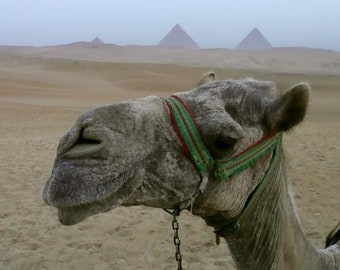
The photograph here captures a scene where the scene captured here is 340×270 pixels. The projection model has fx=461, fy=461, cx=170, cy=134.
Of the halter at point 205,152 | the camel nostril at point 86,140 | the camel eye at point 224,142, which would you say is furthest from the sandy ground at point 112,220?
Result: the camel nostril at point 86,140

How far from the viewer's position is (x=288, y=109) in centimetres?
193

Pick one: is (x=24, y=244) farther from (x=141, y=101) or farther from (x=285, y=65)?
(x=285, y=65)

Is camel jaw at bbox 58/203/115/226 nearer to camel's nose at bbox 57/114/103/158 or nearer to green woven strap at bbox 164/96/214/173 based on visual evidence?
camel's nose at bbox 57/114/103/158

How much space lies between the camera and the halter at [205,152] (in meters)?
1.92

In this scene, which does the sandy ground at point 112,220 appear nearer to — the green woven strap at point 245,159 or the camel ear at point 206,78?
the green woven strap at point 245,159

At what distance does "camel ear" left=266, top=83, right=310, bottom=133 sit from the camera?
1889 millimetres

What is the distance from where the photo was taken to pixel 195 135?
1928 mm

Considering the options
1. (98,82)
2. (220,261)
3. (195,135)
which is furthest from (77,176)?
(98,82)

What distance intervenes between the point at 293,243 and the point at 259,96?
0.73 metres

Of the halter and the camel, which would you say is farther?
the halter

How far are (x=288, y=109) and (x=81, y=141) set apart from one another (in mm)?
861

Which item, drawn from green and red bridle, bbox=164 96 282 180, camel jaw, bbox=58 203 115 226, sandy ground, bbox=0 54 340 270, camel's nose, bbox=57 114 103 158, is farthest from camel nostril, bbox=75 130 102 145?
sandy ground, bbox=0 54 340 270

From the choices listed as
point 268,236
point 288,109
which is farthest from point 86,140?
point 268,236

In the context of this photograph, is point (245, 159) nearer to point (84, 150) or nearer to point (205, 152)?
point (205, 152)
